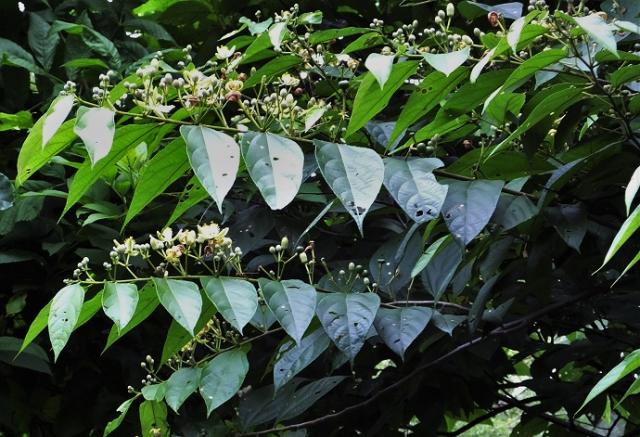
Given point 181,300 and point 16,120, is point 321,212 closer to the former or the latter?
point 181,300

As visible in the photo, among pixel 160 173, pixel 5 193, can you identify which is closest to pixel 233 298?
pixel 160 173

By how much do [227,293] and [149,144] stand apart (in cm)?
21

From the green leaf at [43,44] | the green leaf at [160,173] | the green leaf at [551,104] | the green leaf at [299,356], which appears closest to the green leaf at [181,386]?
the green leaf at [299,356]

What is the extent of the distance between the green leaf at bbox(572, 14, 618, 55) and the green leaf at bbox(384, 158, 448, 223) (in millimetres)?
249

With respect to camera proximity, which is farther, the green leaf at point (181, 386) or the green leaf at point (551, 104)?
the green leaf at point (181, 386)

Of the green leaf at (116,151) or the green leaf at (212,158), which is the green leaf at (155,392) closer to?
the green leaf at (116,151)

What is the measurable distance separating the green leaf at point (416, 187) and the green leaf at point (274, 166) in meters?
0.14

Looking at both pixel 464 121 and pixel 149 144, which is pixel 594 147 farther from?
pixel 149 144

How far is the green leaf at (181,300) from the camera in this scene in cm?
108

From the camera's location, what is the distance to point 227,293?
45.6 inches

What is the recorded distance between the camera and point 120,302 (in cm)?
111

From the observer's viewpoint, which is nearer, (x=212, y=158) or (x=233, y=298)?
(x=212, y=158)

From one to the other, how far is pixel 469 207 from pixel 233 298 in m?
0.31

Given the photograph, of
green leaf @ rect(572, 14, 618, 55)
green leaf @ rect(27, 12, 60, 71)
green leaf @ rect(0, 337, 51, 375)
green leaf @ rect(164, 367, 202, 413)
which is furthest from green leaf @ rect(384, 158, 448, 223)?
green leaf @ rect(27, 12, 60, 71)
